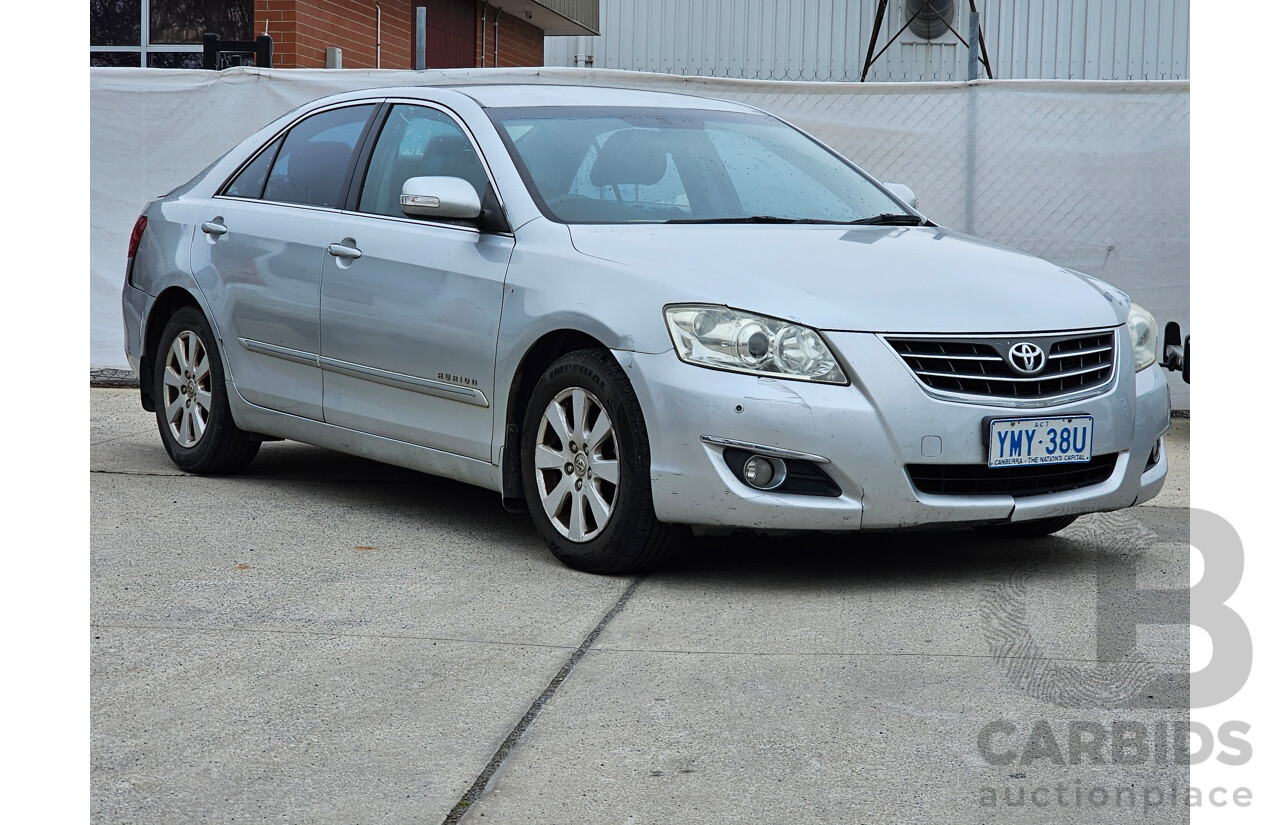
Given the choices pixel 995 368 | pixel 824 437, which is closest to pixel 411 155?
pixel 824 437

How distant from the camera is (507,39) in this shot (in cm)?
2197

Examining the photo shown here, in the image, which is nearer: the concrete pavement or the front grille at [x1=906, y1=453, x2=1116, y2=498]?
the concrete pavement

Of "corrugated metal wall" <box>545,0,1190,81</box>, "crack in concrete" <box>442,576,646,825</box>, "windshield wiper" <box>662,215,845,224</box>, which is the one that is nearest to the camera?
"crack in concrete" <box>442,576,646,825</box>

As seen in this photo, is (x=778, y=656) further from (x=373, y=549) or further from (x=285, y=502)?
(x=285, y=502)

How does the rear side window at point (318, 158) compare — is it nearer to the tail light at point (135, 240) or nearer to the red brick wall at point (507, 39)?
the tail light at point (135, 240)

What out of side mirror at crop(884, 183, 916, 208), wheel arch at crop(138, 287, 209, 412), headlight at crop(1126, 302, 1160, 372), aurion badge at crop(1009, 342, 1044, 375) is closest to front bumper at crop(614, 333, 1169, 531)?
aurion badge at crop(1009, 342, 1044, 375)

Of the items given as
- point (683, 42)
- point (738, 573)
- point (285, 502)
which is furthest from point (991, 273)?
point (683, 42)

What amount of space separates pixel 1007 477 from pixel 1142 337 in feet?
3.02

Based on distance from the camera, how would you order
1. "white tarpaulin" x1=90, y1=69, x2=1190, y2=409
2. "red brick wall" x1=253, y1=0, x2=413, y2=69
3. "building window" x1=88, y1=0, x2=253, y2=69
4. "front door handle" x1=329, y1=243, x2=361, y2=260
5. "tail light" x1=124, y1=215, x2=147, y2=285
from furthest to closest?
"building window" x1=88, y1=0, x2=253, y2=69 → "red brick wall" x1=253, y1=0, x2=413, y2=69 → "white tarpaulin" x1=90, y1=69, x2=1190, y2=409 → "tail light" x1=124, y1=215, x2=147, y2=285 → "front door handle" x1=329, y1=243, x2=361, y2=260

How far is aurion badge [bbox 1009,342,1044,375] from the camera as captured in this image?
4750 mm

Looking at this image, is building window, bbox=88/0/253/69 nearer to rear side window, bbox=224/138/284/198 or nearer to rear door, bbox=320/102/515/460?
rear side window, bbox=224/138/284/198

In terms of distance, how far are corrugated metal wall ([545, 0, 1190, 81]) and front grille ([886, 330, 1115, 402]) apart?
1986 cm

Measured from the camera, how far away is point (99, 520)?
579cm

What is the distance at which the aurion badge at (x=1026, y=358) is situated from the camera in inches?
187
